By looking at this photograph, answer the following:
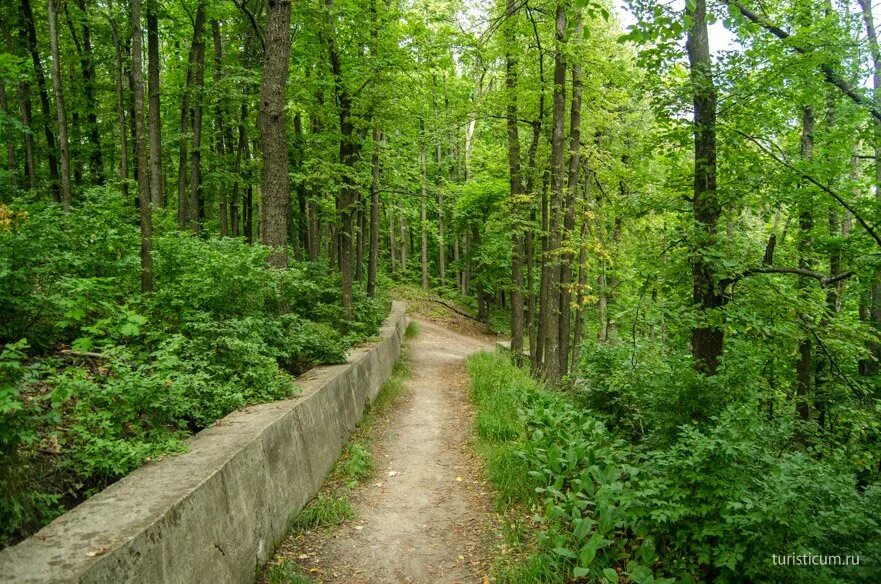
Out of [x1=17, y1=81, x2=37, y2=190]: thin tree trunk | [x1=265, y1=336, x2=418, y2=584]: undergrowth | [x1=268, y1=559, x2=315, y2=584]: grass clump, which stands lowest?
[x1=265, y1=336, x2=418, y2=584]: undergrowth

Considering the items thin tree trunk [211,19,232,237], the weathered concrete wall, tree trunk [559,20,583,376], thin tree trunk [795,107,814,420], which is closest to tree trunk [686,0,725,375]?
thin tree trunk [795,107,814,420]

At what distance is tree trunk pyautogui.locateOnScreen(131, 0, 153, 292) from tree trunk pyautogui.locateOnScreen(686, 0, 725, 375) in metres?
7.27

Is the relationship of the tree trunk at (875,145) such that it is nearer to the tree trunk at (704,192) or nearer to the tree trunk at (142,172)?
the tree trunk at (704,192)

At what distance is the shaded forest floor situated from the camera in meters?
4.71

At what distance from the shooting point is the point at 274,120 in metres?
8.18

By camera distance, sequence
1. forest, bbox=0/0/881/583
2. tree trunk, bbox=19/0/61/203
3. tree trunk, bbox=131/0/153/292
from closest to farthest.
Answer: forest, bbox=0/0/881/583
tree trunk, bbox=131/0/153/292
tree trunk, bbox=19/0/61/203

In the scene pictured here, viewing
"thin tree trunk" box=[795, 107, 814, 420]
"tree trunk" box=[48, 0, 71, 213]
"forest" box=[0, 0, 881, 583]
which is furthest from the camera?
"tree trunk" box=[48, 0, 71, 213]

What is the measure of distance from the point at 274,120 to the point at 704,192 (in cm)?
643

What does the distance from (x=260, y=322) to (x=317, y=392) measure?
119cm

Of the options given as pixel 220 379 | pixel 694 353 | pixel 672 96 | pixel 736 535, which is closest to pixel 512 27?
pixel 672 96

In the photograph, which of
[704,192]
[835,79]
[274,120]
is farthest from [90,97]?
[835,79]

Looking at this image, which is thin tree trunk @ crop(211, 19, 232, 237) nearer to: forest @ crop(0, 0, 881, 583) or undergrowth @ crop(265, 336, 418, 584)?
forest @ crop(0, 0, 881, 583)

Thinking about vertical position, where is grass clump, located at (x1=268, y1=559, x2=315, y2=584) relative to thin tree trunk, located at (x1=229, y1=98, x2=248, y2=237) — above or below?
below

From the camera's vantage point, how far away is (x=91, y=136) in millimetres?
18438
